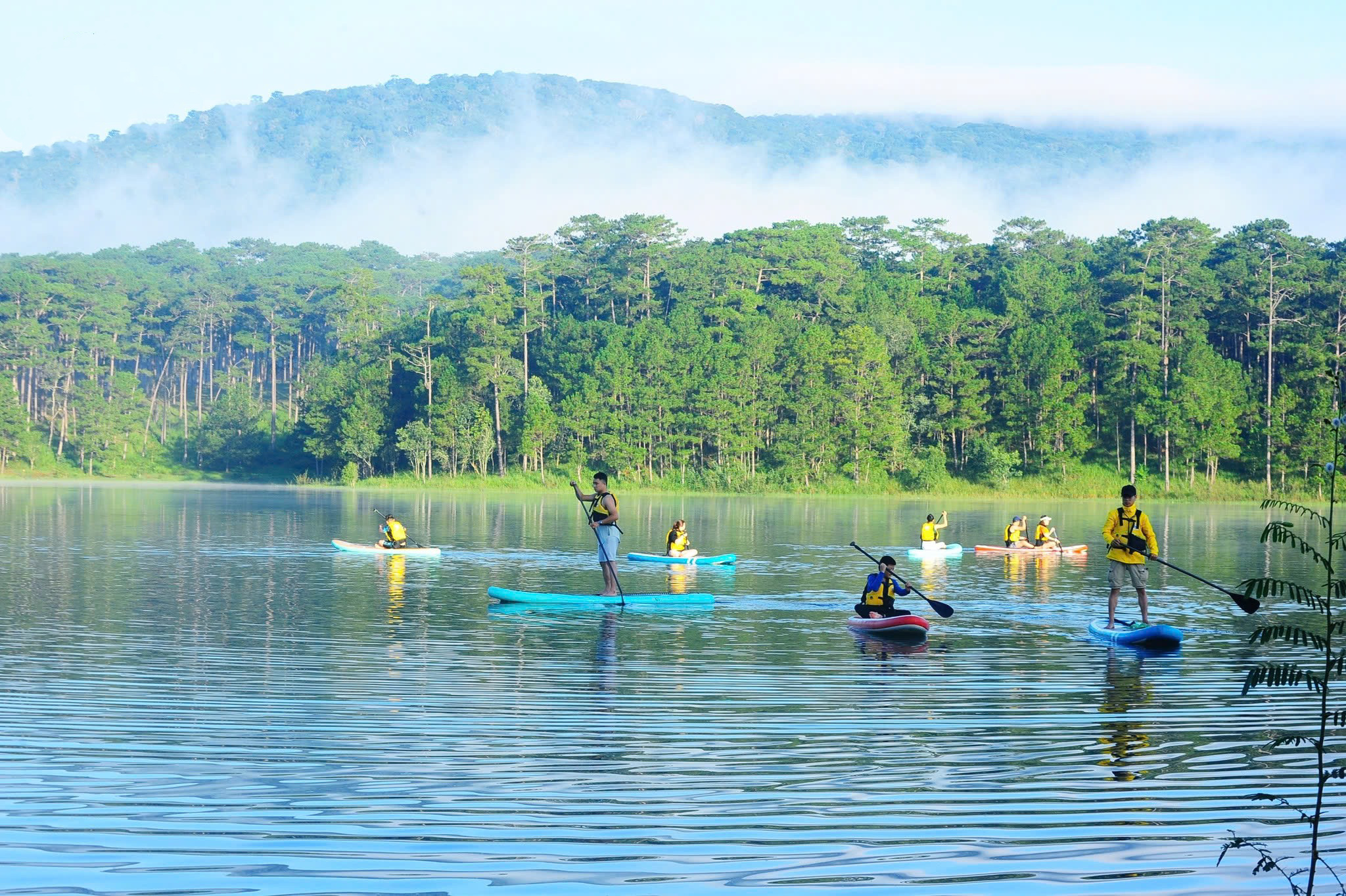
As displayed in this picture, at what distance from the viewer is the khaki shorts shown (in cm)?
1842

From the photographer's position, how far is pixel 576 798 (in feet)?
29.3

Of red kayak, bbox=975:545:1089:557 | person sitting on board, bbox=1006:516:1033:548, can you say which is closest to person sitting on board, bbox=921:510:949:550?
red kayak, bbox=975:545:1089:557

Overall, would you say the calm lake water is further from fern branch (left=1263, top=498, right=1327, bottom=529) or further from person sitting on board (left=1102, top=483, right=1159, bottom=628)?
fern branch (left=1263, top=498, right=1327, bottom=529)

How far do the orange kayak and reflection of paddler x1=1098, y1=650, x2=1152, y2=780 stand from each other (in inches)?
733

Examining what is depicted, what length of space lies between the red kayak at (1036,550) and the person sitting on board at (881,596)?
16.5 meters

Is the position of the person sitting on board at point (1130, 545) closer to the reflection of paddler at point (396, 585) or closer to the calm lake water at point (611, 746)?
the calm lake water at point (611, 746)

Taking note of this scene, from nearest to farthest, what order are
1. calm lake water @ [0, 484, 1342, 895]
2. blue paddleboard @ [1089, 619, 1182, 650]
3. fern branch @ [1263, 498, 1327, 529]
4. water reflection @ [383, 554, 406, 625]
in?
fern branch @ [1263, 498, 1327, 529], calm lake water @ [0, 484, 1342, 895], blue paddleboard @ [1089, 619, 1182, 650], water reflection @ [383, 554, 406, 625]

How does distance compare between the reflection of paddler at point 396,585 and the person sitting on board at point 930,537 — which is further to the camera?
the person sitting on board at point 930,537

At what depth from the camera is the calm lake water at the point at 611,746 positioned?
755cm

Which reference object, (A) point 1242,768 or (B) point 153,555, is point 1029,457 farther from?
(A) point 1242,768

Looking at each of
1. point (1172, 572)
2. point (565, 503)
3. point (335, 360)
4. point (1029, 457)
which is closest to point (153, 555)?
point (1172, 572)

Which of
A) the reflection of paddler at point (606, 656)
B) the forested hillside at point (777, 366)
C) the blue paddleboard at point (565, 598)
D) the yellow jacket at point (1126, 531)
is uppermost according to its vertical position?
the forested hillside at point (777, 366)

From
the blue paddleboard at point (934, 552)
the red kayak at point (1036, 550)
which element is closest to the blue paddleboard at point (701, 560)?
the blue paddleboard at point (934, 552)

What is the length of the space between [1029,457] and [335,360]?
5644 cm
